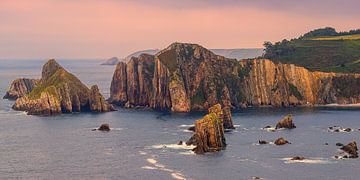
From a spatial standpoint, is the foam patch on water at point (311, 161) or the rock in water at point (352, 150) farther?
the rock in water at point (352, 150)

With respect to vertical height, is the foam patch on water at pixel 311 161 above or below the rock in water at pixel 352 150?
below

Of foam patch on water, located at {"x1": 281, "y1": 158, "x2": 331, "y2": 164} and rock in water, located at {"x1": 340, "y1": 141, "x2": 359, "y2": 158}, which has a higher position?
A: rock in water, located at {"x1": 340, "y1": 141, "x2": 359, "y2": 158}

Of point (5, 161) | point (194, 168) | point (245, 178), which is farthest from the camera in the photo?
point (5, 161)

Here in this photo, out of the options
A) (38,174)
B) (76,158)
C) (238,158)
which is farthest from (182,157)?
(38,174)

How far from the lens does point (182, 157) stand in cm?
19450

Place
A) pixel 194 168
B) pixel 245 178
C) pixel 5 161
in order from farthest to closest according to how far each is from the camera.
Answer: pixel 5 161
pixel 194 168
pixel 245 178

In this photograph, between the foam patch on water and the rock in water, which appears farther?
the rock in water

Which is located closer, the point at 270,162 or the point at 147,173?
the point at 147,173

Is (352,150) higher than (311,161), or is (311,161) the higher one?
(352,150)

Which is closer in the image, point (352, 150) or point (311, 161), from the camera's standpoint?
point (311, 161)

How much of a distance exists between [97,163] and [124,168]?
456 inches

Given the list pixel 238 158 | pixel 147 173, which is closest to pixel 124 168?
pixel 147 173

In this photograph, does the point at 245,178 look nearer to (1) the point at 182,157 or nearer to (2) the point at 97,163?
(1) the point at 182,157

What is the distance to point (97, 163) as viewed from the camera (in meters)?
188
